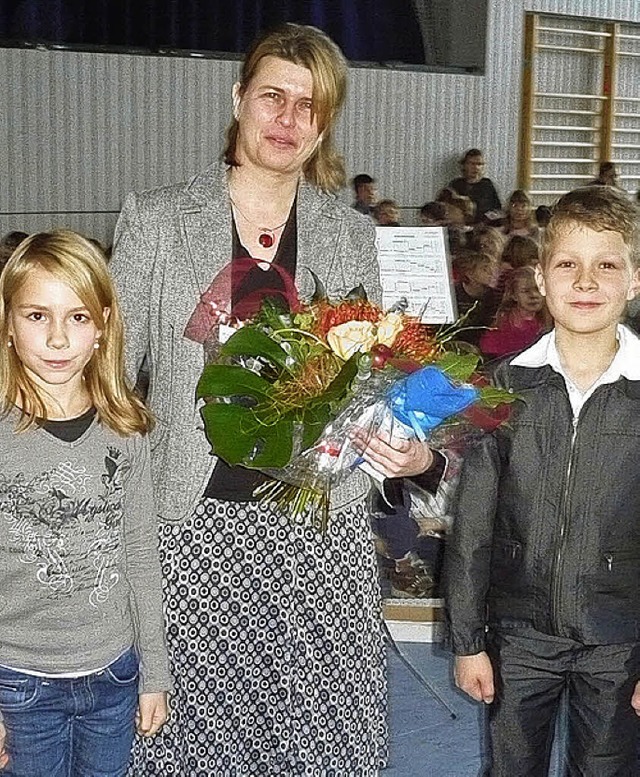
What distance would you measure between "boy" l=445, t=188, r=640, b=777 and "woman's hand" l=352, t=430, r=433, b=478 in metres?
0.28

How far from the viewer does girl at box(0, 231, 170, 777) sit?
1835 mm

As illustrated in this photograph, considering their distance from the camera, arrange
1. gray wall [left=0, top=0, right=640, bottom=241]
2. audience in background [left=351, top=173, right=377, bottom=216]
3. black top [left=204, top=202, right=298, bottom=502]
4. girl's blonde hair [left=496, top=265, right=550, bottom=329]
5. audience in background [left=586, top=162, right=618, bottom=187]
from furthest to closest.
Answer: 1. audience in background [left=586, top=162, right=618, bottom=187]
2. audience in background [left=351, top=173, right=377, bottom=216]
3. gray wall [left=0, top=0, right=640, bottom=241]
4. girl's blonde hair [left=496, top=265, right=550, bottom=329]
5. black top [left=204, top=202, right=298, bottom=502]

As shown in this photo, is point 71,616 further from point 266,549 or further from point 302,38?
point 302,38

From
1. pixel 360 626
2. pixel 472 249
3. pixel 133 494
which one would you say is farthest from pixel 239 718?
pixel 472 249

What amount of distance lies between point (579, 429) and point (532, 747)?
1.81ft

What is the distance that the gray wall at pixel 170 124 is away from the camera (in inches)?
332

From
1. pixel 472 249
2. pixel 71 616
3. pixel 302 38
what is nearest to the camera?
pixel 71 616

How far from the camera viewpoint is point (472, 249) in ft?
20.2

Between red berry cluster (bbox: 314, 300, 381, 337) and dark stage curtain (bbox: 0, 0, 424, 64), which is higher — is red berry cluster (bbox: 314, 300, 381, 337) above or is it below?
below

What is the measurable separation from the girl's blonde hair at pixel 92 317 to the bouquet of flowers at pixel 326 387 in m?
0.18

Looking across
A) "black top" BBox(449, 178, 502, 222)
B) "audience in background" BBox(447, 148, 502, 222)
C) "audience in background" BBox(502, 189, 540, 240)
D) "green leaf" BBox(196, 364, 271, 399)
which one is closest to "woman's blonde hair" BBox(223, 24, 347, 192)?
"green leaf" BBox(196, 364, 271, 399)

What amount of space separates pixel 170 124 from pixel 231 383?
7638 millimetres

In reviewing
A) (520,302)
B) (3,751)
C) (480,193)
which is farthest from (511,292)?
(480,193)

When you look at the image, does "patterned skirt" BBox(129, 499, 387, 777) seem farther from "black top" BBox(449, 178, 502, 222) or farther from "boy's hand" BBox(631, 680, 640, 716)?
"black top" BBox(449, 178, 502, 222)
